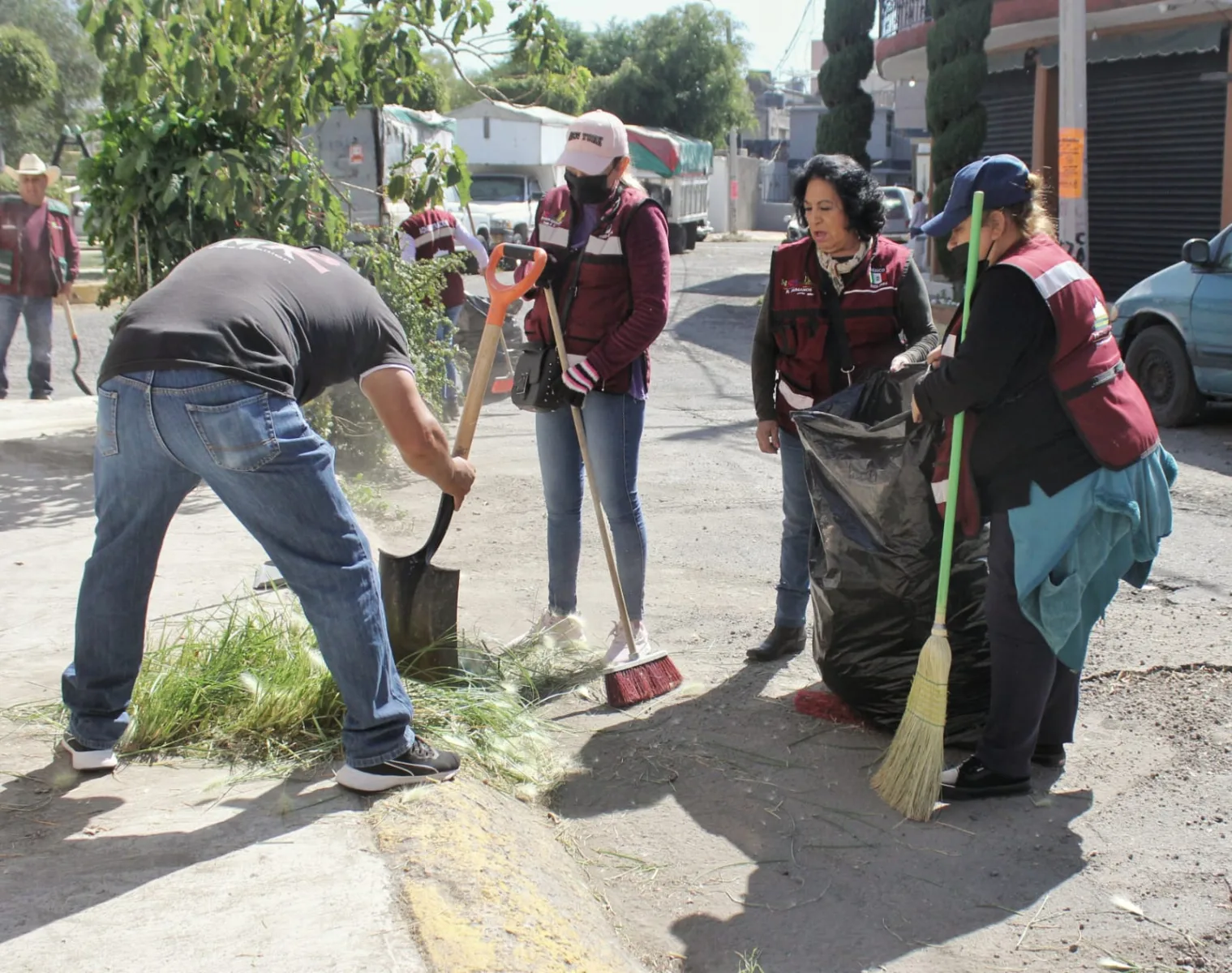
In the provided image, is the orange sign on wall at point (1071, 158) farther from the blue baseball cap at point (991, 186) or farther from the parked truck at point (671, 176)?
the parked truck at point (671, 176)

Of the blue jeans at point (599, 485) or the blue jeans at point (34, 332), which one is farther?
the blue jeans at point (34, 332)

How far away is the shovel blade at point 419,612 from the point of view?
3.95 meters

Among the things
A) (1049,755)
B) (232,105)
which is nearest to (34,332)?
(232,105)

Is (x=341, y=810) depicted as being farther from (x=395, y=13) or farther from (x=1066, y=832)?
(x=395, y=13)

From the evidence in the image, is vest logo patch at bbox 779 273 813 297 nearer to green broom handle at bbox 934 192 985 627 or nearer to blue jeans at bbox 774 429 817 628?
blue jeans at bbox 774 429 817 628

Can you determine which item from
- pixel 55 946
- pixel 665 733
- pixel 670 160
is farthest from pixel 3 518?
pixel 670 160

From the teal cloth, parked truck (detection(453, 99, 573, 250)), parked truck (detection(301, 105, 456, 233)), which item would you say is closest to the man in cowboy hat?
parked truck (detection(301, 105, 456, 233))

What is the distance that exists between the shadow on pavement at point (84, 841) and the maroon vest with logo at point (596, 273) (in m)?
1.77

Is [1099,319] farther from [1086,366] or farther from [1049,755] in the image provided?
[1049,755]

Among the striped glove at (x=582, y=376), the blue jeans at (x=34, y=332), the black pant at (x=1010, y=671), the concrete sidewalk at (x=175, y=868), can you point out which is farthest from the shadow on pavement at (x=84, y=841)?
the blue jeans at (x=34, y=332)

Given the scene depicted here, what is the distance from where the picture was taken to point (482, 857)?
296cm

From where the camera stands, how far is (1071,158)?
36.5 feet

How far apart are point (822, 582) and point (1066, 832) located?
99cm

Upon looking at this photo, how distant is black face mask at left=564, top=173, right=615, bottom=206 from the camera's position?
4285 millimetres
